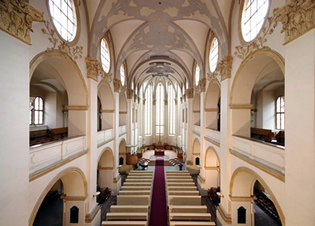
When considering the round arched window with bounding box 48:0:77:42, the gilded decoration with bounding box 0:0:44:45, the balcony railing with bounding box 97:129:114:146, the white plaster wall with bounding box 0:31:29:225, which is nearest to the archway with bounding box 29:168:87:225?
the balcony railing with bounding box 97:129:114:146

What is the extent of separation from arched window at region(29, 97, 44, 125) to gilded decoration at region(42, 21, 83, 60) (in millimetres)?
9556

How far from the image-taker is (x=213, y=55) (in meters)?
11.3

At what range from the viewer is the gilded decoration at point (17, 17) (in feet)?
12.3

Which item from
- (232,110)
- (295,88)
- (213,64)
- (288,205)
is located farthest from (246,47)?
(288,205)

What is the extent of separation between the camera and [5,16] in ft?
12.3

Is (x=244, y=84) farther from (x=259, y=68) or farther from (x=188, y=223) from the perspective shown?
(x=188, y=223)

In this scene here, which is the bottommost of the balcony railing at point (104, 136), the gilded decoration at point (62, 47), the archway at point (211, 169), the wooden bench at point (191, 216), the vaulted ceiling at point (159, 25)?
the wooden bench at point (191, 216)

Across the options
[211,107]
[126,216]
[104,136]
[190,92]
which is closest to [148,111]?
[190,92]

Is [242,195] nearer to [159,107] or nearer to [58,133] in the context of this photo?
[58,133]

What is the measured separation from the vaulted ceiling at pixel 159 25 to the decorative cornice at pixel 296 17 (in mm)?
4305

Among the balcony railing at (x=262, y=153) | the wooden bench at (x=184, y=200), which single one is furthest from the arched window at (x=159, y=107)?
the balcony railing at (x=262, y=153)

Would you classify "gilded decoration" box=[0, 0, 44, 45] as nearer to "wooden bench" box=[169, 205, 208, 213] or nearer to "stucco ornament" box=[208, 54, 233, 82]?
"stucco ornament" box=[208, 54, 233, 82]

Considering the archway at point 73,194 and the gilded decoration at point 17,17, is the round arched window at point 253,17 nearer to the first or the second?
the gilded decoration at point 17,17

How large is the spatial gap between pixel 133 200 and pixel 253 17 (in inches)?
447
